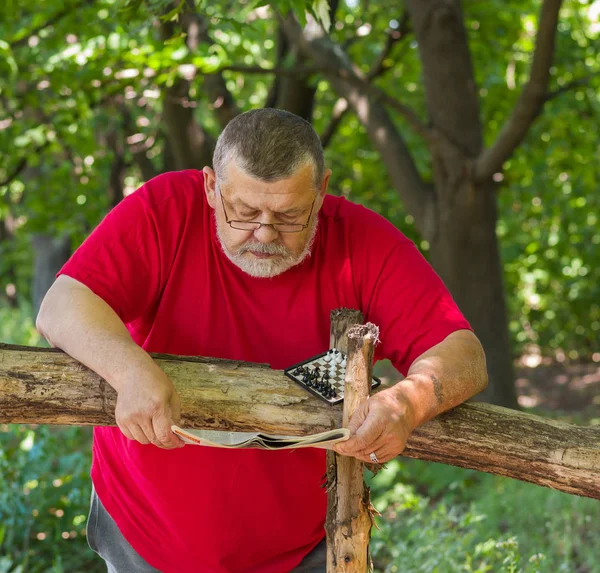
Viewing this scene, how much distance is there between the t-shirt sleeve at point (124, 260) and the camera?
87.7 inches

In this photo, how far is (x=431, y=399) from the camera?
2029 mm

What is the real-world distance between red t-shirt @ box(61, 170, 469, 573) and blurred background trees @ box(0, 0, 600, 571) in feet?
3.95

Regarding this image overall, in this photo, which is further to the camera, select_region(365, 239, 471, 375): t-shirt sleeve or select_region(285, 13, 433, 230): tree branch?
select_region(285, 13, 433, 230): tree branch

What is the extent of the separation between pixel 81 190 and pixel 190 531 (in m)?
5.27

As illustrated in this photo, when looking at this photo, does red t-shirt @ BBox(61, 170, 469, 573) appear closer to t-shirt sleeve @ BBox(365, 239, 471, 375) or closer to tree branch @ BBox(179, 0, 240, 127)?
t-shirt sleeve @ BBox(365, 239, 471, 375)

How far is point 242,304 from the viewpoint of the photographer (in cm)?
236

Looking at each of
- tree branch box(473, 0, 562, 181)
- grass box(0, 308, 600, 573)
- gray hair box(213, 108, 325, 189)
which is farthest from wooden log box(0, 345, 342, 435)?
tree branch box(473, 0, 562, 181)

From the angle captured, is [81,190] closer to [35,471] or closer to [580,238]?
[35,471]

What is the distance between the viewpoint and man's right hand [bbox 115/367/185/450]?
6.44 feet

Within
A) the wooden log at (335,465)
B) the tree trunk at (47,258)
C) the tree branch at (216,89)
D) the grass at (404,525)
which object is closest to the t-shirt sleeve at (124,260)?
the wooden log at (335,465)

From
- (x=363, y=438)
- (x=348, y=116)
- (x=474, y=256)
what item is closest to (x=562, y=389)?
(x=474, y=256)

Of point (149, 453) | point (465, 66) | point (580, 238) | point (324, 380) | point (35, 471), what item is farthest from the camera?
point (580, 238)

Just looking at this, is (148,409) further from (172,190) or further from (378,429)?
(172,190)

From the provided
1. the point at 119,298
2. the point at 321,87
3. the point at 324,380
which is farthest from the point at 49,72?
the point at 321,87
